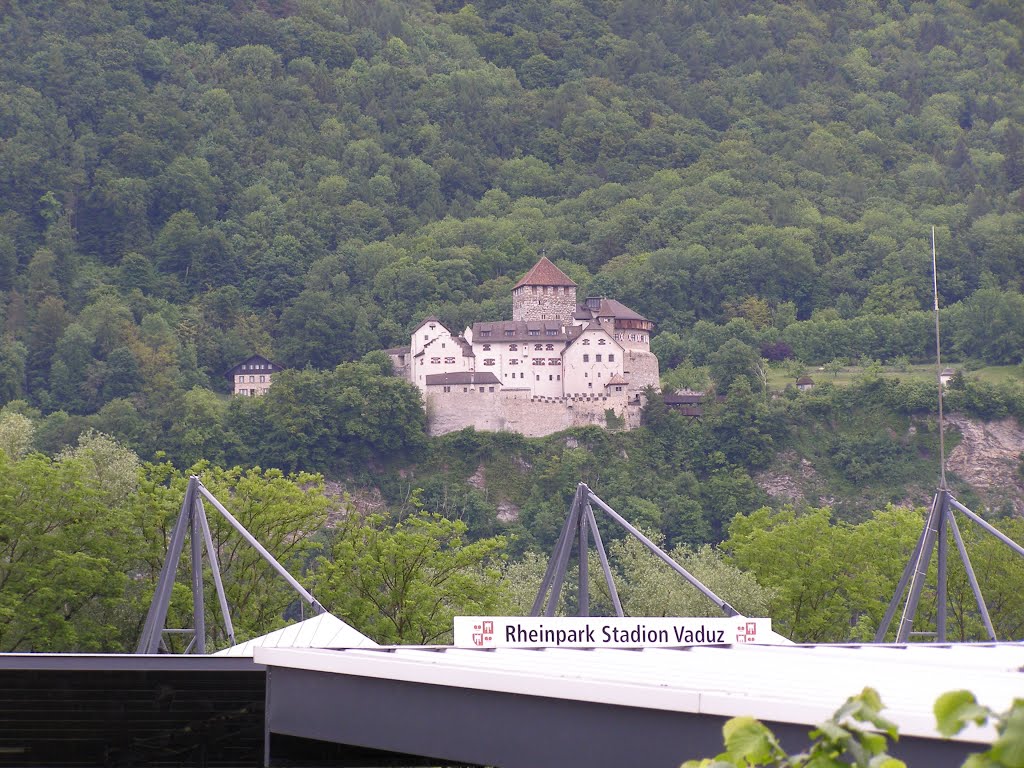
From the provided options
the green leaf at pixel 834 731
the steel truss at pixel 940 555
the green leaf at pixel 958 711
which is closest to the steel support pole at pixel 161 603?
the steel truss at pixel 940 555

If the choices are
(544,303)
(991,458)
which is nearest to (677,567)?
(544,303)

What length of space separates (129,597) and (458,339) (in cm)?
7290

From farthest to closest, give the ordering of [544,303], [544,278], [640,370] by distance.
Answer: [544,278]
[544,303]
[640,370]

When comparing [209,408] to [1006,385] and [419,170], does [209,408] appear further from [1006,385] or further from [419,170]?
[419,170]

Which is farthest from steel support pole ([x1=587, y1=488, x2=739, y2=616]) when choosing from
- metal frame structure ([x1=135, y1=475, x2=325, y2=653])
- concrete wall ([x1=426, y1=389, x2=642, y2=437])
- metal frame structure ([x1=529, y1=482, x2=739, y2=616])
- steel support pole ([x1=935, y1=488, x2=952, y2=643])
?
concrete wall ([x1=426, y1=389, x2=642, y2=437])

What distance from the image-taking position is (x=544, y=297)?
121 m

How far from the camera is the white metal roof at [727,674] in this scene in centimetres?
836

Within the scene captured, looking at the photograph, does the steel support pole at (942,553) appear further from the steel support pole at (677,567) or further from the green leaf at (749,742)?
the green leaf at (749,742)

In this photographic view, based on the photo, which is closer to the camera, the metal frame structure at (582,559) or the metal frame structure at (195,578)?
the metal frame structure at (195,578)

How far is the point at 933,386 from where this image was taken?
402 feet

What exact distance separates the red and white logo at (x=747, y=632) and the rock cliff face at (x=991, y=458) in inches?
4034

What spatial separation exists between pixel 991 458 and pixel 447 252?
→ 60068 mm

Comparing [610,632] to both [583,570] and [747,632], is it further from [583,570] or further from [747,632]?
[583,570]

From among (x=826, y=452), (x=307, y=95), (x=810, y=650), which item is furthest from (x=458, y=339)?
(x=810, y=650)
